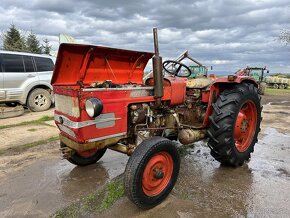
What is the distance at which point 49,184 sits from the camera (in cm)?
378

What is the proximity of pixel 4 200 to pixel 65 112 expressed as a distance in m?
1.28

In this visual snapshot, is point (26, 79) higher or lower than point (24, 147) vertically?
higher

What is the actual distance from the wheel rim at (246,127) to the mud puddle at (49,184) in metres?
1.88

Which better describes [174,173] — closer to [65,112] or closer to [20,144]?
[65,112]

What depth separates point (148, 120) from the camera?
3717 mm

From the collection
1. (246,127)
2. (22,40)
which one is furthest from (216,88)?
(22,40)

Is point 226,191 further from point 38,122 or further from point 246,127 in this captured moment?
Result: point 38,122

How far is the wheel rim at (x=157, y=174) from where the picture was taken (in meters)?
3.12

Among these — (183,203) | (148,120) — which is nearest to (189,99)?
(148,120)

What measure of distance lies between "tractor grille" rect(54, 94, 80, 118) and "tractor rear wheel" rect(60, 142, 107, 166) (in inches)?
36.7

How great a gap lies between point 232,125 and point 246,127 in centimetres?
80

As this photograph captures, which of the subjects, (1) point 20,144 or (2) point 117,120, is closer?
(2) point 117,120

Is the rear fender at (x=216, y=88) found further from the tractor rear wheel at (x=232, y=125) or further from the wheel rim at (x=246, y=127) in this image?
the wheel rim at (x=246, y=127)

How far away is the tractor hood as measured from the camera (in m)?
3.30
